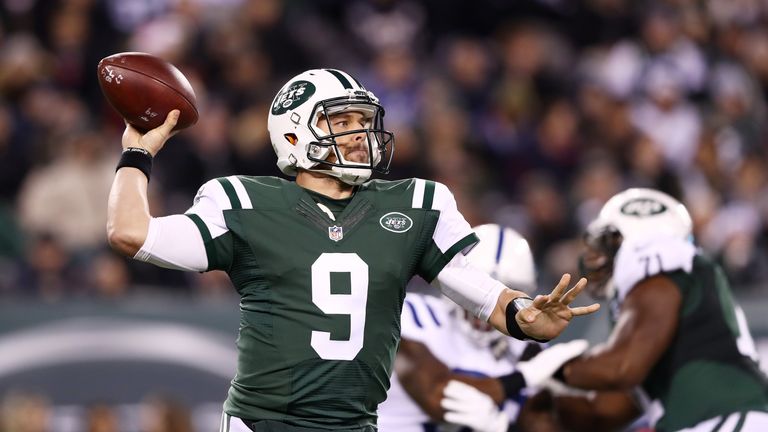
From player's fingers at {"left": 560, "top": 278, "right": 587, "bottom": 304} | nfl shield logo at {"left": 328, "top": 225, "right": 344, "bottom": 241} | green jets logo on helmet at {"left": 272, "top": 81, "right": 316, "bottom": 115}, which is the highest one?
green jets logo on helmet at {"left": 272, "top": 81, "right": 316, "bottom": 115}

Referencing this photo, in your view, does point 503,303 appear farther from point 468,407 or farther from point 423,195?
point 468,407

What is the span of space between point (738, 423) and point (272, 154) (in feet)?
17.6

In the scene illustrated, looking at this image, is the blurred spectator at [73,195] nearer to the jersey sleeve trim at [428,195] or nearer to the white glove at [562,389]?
the white glove at [562,389]

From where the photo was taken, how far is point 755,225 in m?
10.6

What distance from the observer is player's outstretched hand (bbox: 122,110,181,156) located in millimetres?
4398

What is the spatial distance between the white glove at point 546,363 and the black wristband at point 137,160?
196 centimetres

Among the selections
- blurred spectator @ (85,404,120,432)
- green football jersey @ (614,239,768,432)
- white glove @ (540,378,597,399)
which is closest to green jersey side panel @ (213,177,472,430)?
white glove @ (540,378,597,399)

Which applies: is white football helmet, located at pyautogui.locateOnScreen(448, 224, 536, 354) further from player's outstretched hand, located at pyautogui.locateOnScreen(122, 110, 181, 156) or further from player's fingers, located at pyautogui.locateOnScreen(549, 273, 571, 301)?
player's outstretched hand, located at pyautogui.locateOnScreen(122, 110, 181, 156)

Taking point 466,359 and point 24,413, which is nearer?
point 466,359

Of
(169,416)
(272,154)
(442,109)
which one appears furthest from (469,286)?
(442,109)

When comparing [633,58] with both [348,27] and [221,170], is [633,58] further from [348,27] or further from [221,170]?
[221,170]

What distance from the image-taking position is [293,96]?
15.3ft

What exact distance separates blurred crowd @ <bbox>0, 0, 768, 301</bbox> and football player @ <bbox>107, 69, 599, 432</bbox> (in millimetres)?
4959

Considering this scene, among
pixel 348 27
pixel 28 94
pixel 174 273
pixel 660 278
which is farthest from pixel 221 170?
pixel 660 278
